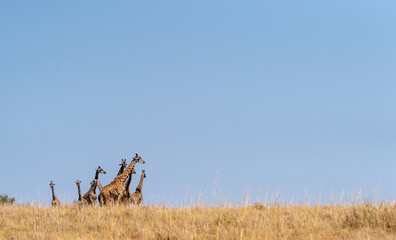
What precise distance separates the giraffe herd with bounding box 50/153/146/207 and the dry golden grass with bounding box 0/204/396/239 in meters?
2.86

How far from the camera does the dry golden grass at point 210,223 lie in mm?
12195

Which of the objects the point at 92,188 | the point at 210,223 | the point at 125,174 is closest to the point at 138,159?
the point at 125,174

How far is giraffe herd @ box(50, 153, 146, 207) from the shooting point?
63.4ft

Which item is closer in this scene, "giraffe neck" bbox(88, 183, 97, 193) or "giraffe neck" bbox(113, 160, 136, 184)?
"giraffe neck" bbox(113, 160, 136, 184)

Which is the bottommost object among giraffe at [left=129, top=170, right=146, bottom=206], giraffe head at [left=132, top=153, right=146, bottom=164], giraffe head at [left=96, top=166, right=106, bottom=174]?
giraffe at [left=129, top=170, right=146, bottom=206]

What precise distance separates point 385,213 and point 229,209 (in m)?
4.58

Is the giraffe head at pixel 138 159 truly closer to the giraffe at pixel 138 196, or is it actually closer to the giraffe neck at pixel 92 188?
the giraffe at pixel 138 196

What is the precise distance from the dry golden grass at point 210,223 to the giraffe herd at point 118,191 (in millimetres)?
2863

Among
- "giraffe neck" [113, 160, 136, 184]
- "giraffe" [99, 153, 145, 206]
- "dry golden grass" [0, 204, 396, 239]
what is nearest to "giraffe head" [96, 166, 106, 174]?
"giraffe neck" [113, 160, 136, 184]

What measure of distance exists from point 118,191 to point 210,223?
21.7ft

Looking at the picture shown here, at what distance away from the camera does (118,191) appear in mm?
19391

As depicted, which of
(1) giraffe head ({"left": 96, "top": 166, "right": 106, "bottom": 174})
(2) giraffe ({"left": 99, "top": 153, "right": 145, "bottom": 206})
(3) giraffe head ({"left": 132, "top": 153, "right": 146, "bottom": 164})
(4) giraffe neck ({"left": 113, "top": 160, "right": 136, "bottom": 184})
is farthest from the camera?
(1) giraffe head ({"left": 96, "top": 166, "right": 106, "bottom": 174})

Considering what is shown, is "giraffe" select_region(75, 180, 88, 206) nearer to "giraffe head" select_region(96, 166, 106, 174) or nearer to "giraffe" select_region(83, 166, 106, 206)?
"giraffe" select_region(83, 166, 106, 206)

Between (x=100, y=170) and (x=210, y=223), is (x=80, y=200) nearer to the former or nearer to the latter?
(x=100, y=170)
